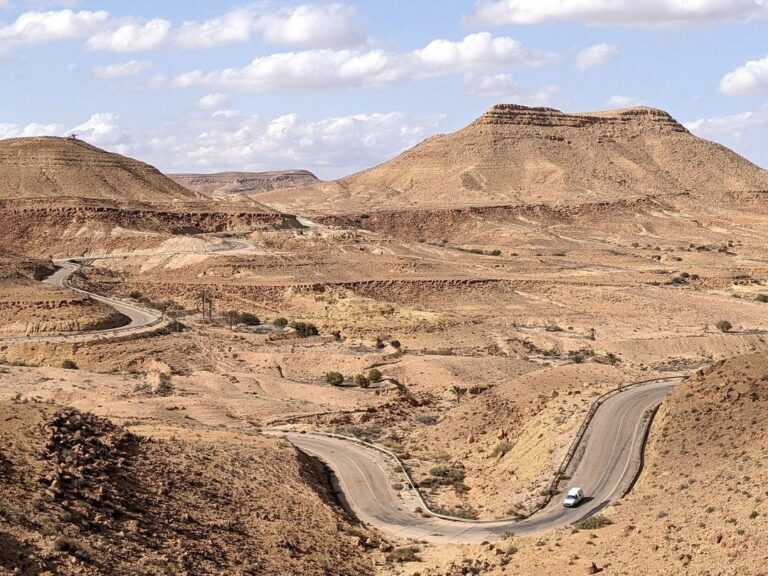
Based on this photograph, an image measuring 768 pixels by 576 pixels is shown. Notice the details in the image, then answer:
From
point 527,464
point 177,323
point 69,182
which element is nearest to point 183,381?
point 177,323

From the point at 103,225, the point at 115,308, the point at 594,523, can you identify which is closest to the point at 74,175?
the point at 103,225

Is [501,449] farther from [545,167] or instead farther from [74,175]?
[545,167]

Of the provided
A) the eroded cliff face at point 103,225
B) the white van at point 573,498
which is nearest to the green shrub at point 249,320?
the eroded cliff face at point 103,225

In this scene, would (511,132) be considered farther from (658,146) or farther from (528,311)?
(528,311)

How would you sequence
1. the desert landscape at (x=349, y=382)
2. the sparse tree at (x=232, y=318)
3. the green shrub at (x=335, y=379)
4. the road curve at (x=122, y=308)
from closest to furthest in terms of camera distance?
the desert landscape at (x=349, y=382), the green shrub at (x=335, y=379), the road curve at (x=122, y=308), the sparse tree at (x=232, y=318)

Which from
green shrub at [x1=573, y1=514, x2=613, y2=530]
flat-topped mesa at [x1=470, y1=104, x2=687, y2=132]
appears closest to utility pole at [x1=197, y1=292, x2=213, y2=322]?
green shrub at [x1=573, y1=514, x2=613, y2=530]

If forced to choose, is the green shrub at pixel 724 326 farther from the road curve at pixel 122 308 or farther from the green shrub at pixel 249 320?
the road curve at pixel 122 308
